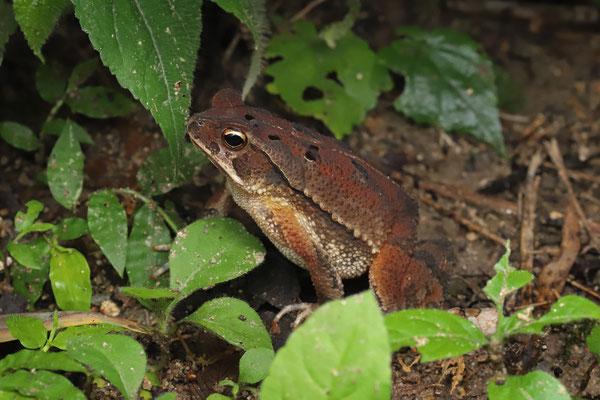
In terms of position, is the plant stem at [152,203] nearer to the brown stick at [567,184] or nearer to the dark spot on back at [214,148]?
the dark spot on back at [214,148]

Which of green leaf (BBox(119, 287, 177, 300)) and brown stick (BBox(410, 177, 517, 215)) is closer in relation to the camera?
green leaf (BBox(119, 287, 177, 300))

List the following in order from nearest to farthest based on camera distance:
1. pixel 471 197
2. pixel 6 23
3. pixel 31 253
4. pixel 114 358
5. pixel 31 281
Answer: pixel 114 358, pixel 31 253, pixel 31 281, pixel 6 23, pixel 471 197

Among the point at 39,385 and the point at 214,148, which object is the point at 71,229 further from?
the point at 39,385

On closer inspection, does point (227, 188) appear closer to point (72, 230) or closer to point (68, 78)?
point (72, 230)

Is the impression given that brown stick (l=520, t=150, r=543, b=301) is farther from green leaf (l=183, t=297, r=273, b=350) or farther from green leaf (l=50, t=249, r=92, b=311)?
green leaf (l=50, t=249, r=92, b=311)

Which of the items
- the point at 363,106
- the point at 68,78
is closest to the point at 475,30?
the point at 363,106

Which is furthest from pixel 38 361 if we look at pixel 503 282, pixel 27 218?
pixel 503 282

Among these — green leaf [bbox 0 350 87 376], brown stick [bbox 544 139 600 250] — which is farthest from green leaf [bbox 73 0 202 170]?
brown stick [bbox 544 139 600 250]

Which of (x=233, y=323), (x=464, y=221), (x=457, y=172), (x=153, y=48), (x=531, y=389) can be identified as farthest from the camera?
(x=457, y=172)
